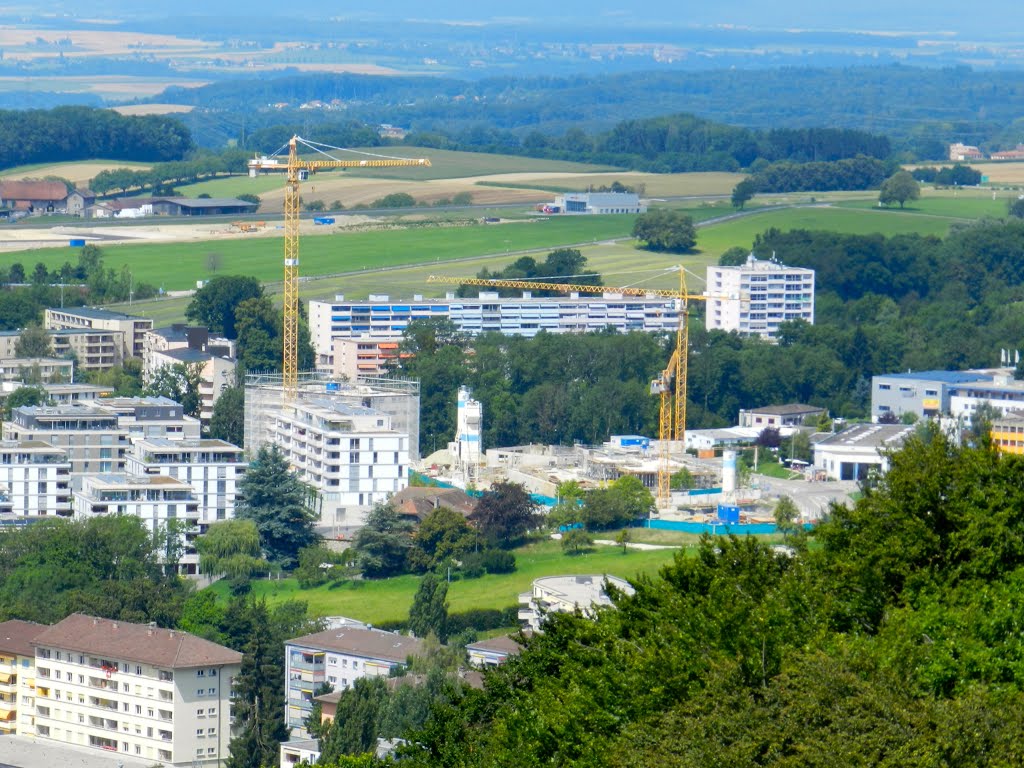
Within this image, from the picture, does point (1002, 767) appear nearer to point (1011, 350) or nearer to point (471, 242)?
point (1011, 350)

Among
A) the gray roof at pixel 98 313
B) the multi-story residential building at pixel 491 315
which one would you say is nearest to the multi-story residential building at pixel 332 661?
the multi-story residential building at pixel 491 315

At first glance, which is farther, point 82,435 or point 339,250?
point 339,250

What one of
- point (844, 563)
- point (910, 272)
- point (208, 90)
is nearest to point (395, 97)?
point (208, 90)

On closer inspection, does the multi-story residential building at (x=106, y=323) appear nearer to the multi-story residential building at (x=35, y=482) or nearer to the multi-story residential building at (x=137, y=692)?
→ the multi-story residential building at (x=35, y=482)

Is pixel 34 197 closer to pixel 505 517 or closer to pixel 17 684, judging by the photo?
pixel 505 517

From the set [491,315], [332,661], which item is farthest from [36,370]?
[332,661]

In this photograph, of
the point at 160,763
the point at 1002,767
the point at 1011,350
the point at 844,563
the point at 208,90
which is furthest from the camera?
the point at 208,90

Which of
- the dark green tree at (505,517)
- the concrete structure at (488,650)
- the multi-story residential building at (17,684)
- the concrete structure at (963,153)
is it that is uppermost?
the concrete structure at (963,153)
